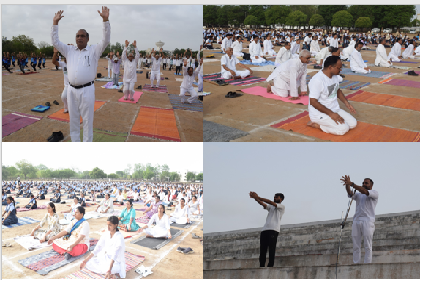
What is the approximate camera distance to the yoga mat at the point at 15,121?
6121 millimetres

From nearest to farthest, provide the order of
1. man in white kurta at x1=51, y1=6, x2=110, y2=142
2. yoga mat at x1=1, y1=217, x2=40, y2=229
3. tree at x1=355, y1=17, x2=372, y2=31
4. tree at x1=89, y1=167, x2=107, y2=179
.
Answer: man in white kurta at x1=51, y1=6, x2=110, y2=142 → yoga mat at x1=1, y1=217, x2=40, y2=229 → tree at x1=89, y1=167, x2=107, y2=179 → tree at x1=355, y1=17, x2=372, y2=31

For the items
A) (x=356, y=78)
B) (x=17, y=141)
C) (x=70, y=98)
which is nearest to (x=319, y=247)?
(x=70, y=98)

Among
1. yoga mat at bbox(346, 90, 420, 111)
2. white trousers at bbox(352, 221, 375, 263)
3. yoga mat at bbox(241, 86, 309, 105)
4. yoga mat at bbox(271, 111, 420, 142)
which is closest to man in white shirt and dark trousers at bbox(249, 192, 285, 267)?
white trousers at bbox(352, 221, 375, 263)

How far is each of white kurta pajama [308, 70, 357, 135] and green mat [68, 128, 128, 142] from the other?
3.64 meters

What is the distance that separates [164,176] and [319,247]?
1306 cm

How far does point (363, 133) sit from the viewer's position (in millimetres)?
5094

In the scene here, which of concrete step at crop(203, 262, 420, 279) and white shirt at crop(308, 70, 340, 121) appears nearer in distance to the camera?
concrete step at crop(203, 262, 420, 279)

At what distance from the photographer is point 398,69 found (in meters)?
12.3

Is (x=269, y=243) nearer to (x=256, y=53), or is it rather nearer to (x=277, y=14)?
(x=256, y=53)

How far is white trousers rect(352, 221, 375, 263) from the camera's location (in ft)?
12.8

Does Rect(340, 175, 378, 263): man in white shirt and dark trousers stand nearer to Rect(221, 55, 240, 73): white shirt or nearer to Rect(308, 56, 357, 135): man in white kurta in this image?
Rect(308, 56, 357, 135): man in white kurta

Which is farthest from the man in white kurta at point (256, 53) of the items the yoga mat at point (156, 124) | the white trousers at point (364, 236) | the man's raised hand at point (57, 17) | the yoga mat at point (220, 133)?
the white trousers at point (364, 236)

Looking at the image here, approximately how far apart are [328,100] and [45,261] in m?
5.01

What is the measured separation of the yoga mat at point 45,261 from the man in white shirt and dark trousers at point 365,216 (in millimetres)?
3937
